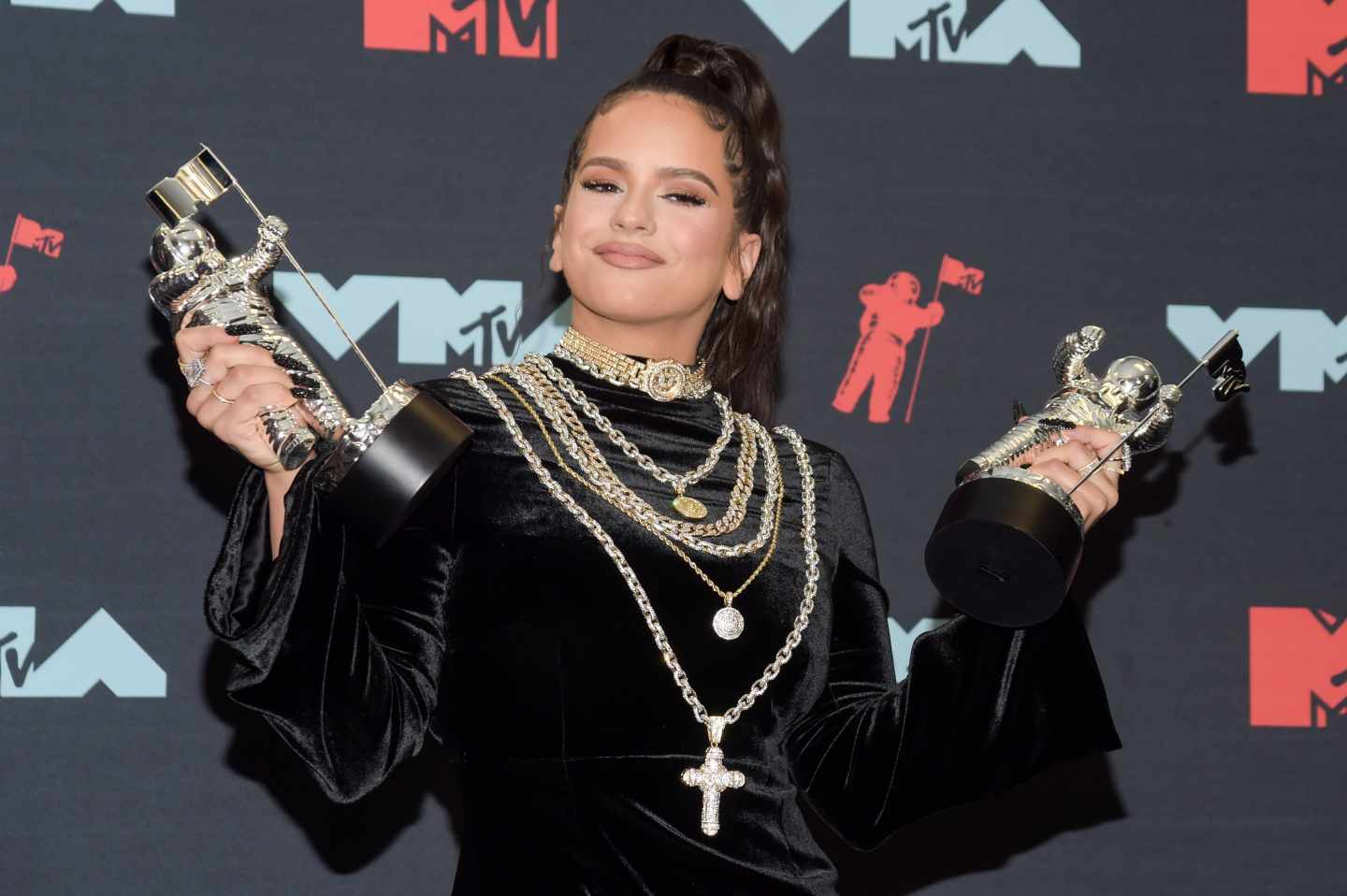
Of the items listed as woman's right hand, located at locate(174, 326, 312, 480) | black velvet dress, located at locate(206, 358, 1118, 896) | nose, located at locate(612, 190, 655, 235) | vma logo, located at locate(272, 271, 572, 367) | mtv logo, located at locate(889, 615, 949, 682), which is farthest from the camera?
mtv logo, located at locate(889, 615, 949, 682)

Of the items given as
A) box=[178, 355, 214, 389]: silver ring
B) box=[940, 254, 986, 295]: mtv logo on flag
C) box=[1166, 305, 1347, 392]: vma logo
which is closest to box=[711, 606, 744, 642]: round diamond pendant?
box=[178, 355, 214, 389]: silver ring

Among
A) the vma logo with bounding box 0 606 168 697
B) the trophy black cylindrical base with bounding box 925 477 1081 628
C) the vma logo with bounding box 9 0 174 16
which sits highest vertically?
the vma logo with bounding box 9 0 174 16

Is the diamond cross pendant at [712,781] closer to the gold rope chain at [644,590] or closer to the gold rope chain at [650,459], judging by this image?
the gold rope chain at [644,590]

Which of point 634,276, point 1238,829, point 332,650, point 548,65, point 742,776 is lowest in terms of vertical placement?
point 1238,829

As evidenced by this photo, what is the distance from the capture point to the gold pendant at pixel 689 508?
1.67 metres

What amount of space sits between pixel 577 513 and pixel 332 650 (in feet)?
0.97

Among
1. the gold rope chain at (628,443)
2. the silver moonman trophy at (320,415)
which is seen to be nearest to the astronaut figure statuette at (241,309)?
the silver moonman trophy at (320,415)

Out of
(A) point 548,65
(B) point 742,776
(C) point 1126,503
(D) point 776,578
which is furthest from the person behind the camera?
(C) point 1126,503

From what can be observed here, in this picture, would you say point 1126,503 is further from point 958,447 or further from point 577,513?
point 577,513

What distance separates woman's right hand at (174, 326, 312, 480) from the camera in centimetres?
135

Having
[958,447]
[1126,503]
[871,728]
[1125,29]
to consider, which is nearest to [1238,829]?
[1126,503]

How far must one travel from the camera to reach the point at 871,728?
170 centimetres

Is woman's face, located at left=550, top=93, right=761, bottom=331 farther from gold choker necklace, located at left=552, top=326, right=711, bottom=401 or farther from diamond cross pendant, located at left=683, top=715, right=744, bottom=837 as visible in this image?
diamond cross pendant, located at left=683, top=715, right=744, bottom=837

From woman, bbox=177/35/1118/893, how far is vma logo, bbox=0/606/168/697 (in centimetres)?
77
